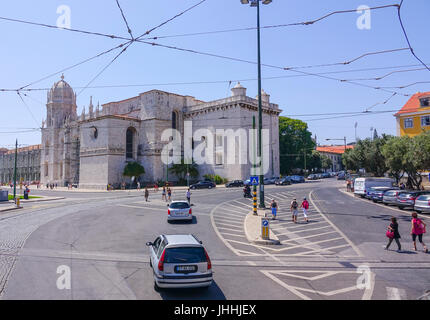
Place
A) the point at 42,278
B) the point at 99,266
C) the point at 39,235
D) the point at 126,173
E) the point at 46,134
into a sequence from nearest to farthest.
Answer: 1. the point at 42,278
2. the point at 99,266
3. the point at 39,235
4. the point at 126,173
5. the point at 46,134

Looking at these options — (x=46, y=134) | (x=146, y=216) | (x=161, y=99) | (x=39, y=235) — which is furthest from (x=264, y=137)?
(x=46, y=134)

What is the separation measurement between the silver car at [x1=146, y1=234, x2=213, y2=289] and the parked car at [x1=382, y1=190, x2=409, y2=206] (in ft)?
70.5

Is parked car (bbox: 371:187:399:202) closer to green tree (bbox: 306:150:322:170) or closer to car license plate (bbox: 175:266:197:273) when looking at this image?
car license plate (bbox: 175:266:197:273)

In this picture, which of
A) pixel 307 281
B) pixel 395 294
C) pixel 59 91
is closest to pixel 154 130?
pixel 59 91

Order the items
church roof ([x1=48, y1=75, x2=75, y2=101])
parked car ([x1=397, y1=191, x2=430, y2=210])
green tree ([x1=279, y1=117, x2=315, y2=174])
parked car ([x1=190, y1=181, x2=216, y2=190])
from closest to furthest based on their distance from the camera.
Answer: parked car ([x1=397, y1=191, x2=430, y2=210])
parked car ([x1=190, y1=181, x2=216, y2=190])
green tree ([x1=279, y1=117, x2=315, y2=174])
church roof ([x1=48, y1=75, x2=75, y2=101])

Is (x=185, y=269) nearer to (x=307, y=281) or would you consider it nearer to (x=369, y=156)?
(x=307, y=281)

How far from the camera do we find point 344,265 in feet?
31.2

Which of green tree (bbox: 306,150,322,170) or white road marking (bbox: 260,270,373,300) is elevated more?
green tree (bbox: 306,150,322,170)

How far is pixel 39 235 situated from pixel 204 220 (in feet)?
29.3

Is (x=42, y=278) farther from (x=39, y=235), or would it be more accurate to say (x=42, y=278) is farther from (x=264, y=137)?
(x=264, y=137)

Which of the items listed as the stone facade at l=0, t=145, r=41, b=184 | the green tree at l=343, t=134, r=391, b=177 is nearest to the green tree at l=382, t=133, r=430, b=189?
the green tree at l=343, t=134, r=391, b=177

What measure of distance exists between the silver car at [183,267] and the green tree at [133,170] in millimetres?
48719

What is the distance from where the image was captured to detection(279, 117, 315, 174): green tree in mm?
68438

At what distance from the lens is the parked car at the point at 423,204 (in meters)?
18.6
